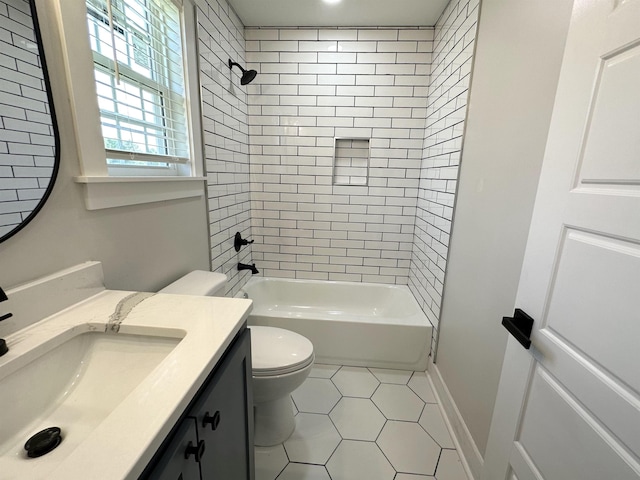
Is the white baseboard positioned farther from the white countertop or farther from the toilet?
the white countertop

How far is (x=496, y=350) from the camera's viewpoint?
44.1 inches

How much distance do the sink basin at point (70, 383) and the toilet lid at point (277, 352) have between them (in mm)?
619

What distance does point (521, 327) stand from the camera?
790 mm

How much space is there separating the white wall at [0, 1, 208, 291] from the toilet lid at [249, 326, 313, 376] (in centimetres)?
55

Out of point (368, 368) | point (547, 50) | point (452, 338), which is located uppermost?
point (547, 50)

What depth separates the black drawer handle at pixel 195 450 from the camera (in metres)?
0.55

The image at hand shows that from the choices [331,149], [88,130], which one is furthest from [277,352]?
[331,149]

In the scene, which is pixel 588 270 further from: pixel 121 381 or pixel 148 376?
pixel 121 381

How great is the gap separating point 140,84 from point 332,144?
1.48 m

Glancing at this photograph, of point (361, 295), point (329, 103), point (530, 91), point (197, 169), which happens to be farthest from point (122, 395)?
point (329, 103)

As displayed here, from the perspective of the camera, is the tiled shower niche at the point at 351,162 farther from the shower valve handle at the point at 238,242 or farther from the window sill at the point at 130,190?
the window sill at the point at 130,190

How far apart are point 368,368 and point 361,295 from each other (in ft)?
2.23

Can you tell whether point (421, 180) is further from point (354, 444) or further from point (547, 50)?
point (354, 444)

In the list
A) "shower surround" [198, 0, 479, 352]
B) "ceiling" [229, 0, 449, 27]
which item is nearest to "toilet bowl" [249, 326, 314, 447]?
"shower surround" [198, 0, 479, 352]
